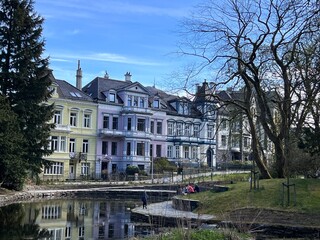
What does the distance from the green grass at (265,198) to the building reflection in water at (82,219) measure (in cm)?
445

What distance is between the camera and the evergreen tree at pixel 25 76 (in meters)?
34.8

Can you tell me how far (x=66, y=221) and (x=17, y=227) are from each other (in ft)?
11.9

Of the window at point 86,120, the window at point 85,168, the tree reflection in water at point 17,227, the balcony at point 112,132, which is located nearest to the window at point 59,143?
the window at point 85,168

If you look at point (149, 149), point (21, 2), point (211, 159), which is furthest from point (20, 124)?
point (211, 159)

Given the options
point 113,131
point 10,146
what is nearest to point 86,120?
point 113,131

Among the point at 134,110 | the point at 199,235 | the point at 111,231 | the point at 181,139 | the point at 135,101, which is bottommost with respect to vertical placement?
the point at 111,231

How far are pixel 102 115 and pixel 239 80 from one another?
3109cm

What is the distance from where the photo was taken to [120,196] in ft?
131

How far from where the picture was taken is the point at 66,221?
23750 mm

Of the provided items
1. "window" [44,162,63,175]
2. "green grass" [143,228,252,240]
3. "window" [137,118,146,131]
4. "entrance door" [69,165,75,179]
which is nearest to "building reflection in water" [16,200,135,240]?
"green grass" [143,228,252,240]

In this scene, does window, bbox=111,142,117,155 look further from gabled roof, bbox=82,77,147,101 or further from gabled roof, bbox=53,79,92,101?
gabled roof, bbox=53,79,92,101

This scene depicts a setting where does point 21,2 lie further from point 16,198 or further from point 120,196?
point 120,196

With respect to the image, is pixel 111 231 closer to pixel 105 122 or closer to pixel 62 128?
pixel 62 128

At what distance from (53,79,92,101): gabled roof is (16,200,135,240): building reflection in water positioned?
21.9 metres
